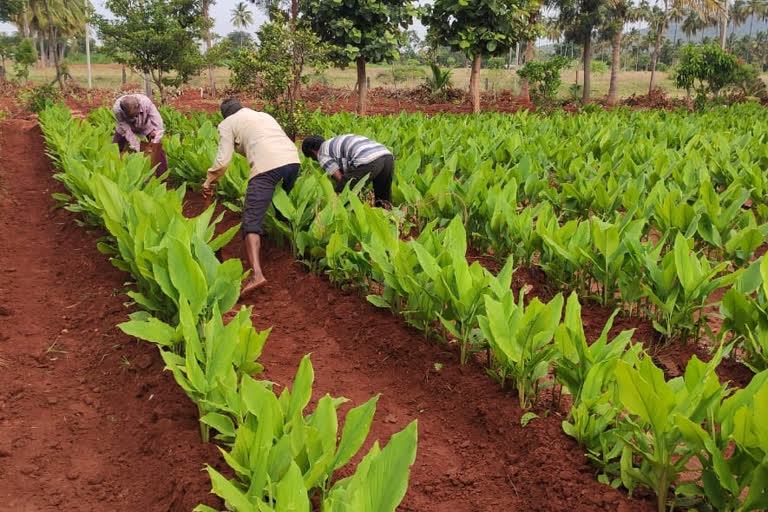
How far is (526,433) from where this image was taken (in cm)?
291

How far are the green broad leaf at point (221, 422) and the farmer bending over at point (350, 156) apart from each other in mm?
3250

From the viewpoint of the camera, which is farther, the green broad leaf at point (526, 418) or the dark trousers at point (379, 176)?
→ the dark trousers at point (379, 176)

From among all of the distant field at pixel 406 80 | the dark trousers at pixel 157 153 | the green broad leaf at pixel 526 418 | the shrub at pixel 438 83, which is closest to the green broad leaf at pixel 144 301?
the green broad leaf at pixel 526 418

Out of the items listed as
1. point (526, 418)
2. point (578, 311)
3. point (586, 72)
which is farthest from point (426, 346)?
point (586, 72)

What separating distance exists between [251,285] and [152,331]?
5.10ft

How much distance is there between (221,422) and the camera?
2592mm

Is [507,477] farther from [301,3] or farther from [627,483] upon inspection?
[301,3]

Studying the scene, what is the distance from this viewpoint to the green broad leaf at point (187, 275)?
327 centimetres

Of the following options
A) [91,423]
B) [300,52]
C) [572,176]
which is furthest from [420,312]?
→ [300,52]

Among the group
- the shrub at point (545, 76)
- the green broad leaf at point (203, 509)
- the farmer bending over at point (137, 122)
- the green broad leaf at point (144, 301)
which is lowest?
the green broad leaf at point (203, 509)

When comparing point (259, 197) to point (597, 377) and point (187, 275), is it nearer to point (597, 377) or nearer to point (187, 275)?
point (187, 275)

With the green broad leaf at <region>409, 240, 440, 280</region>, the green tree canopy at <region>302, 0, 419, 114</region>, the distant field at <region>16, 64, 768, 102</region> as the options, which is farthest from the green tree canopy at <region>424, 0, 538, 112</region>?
the distant field at <region>16, 64, 768, 102</region>

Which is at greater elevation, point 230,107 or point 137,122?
point 230,107

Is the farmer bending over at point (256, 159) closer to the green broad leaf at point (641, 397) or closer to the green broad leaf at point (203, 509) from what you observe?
the green broad leaf at point (203, 509)
